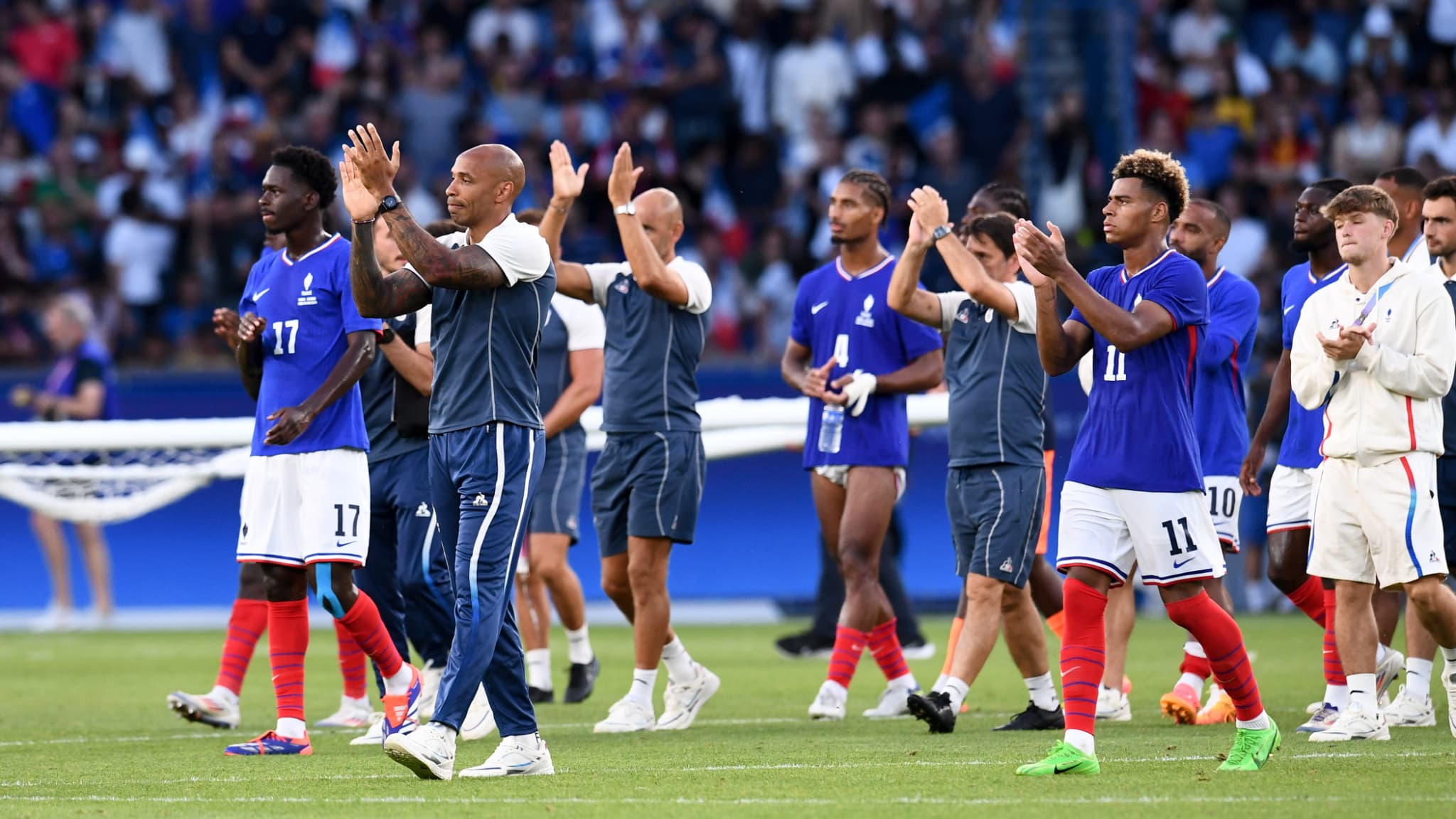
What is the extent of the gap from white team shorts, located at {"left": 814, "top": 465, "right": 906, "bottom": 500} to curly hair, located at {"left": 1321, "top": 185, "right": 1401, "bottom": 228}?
2.64 metres

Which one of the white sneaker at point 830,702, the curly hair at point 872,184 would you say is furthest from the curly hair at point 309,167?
the white sneaker at point 830,702

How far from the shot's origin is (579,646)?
10.7 metres

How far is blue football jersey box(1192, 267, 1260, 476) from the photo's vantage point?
29.8 feet

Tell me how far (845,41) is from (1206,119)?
14.2 feet

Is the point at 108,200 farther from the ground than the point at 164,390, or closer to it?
farther from the ground

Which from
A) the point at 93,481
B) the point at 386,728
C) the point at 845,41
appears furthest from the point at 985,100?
the point at 386,728

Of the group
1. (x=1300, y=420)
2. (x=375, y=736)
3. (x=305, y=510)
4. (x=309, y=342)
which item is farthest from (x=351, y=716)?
(x=1300, y=420)

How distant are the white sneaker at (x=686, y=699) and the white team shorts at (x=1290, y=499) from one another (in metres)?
2.89

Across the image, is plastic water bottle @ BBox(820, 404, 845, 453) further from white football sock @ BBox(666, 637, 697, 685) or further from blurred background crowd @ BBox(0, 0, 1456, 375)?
blurred background crowd @ BBox(0, 0, 1456, 375)

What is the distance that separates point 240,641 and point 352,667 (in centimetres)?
57

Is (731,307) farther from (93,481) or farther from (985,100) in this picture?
(93,481)

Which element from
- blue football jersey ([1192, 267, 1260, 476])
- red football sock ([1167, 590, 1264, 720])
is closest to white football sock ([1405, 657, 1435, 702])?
blue football jersey ([1192, 267, 1260, 476])

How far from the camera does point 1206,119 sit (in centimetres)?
2064

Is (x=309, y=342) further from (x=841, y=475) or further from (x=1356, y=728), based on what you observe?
(x=1356, y=728)
